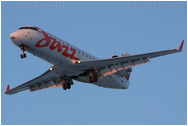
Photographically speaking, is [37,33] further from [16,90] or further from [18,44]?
[16,90]

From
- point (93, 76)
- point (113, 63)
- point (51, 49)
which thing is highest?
point (51, 49)

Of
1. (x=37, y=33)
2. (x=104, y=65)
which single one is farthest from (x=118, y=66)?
A: (x=37, y=33)

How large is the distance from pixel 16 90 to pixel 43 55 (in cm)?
1138

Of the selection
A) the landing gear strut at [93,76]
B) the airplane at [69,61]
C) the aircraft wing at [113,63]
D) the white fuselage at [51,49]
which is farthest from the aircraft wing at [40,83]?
the aircraft wing at [113,63]

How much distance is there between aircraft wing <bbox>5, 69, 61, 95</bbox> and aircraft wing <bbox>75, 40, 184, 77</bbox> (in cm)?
426

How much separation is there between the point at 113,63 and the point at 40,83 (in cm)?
1053

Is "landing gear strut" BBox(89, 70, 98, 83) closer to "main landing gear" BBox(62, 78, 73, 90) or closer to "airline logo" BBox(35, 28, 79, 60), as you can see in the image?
"airline logo" BBox(35, 28, 79, 60)

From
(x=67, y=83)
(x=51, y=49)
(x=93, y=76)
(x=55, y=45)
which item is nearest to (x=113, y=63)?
(x=93, y=76)

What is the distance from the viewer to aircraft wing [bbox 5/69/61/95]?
3832cm

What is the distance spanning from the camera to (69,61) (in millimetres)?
33781

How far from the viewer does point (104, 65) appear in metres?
35.4

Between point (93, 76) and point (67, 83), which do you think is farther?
point (67, 83)

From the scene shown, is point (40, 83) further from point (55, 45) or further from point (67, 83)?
point (55, 45)

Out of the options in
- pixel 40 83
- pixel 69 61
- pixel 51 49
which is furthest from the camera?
pixel 40 83
